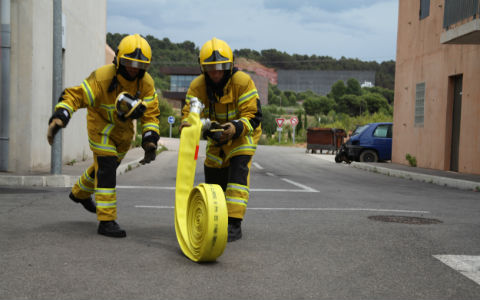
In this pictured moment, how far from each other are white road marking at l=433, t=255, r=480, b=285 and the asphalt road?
0.03m

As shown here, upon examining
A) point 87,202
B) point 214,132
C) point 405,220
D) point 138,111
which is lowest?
point 405,220

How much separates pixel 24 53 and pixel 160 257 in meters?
8.24

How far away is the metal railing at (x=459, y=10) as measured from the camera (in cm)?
1449

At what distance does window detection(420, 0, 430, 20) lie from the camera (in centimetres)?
1934

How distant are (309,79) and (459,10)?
178 metres

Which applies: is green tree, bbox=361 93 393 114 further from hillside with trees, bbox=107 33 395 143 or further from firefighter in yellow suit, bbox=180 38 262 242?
firefighter in yellow suit, bbox=180 38 262 242

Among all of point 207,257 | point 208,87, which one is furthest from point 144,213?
point 207,257

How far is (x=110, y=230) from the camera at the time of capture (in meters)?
5.05

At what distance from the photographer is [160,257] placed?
431 cm

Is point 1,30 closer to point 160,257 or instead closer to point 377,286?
point 160,257

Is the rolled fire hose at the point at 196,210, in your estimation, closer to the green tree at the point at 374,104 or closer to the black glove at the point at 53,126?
the black glove at the point at 53,126

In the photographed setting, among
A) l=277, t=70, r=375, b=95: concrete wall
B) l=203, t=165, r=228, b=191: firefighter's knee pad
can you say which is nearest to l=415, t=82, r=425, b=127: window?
l=203, t=165, r=228, b=191: firefighter's knee pad

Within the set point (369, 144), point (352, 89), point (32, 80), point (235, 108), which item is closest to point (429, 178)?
point (369, 144)

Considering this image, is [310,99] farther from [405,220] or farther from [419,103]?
[405,220]
